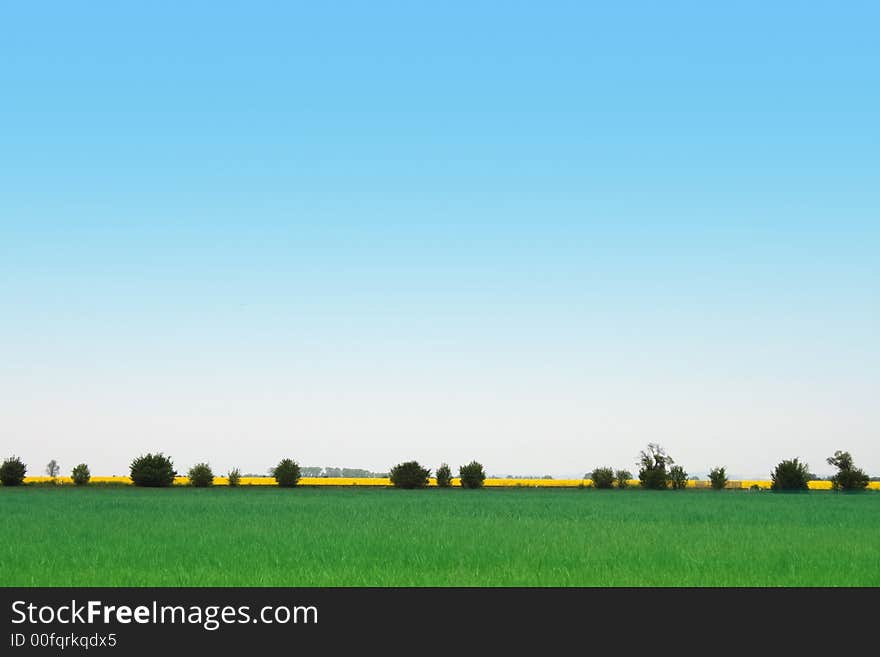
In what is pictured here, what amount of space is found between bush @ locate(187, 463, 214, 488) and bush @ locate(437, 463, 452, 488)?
26.2 meters

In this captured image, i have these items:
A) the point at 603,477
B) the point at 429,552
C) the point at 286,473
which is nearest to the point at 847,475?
the point at 603,477

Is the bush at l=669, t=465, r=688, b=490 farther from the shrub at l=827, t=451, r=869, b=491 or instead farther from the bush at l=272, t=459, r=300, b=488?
the bush at l=272, t=459, r=300, b=488

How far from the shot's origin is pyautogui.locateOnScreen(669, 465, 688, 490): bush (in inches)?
3949

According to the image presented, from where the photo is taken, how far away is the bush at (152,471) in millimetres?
91750

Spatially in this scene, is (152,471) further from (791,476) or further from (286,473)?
(791,476)

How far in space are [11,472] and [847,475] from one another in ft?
296

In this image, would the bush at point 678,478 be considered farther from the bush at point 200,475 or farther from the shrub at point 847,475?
the bush at point 200,475
